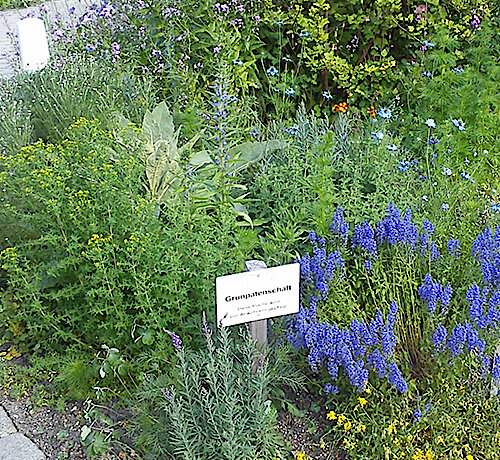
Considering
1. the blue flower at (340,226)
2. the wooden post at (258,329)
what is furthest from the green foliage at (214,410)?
the blue flower at (340,226)

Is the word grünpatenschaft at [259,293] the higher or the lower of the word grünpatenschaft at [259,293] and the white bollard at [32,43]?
the lower

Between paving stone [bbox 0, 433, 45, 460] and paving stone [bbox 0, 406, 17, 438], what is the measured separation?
0.03m

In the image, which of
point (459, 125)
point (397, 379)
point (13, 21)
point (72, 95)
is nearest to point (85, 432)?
point (397, 379)

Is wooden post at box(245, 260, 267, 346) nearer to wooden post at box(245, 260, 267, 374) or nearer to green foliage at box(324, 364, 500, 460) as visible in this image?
wooden post at box(245, 260, 267, 374)

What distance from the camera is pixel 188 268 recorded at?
2789 mm

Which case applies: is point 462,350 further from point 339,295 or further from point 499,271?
point 339,295

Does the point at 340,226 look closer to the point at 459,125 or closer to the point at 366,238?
the point at 366,238

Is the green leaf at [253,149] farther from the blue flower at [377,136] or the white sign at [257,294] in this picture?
the white sign at [257,294]

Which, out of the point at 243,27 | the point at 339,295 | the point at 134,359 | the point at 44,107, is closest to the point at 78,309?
the point at 134,359

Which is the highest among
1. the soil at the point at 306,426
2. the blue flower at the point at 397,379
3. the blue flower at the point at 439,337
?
the blue flower at the point at 439,337

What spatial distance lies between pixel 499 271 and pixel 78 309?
1.90 metres

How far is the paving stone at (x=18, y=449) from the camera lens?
103 inches

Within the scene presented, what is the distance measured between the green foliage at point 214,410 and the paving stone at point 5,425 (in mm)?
623

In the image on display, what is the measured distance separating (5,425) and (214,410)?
3.46 ft
